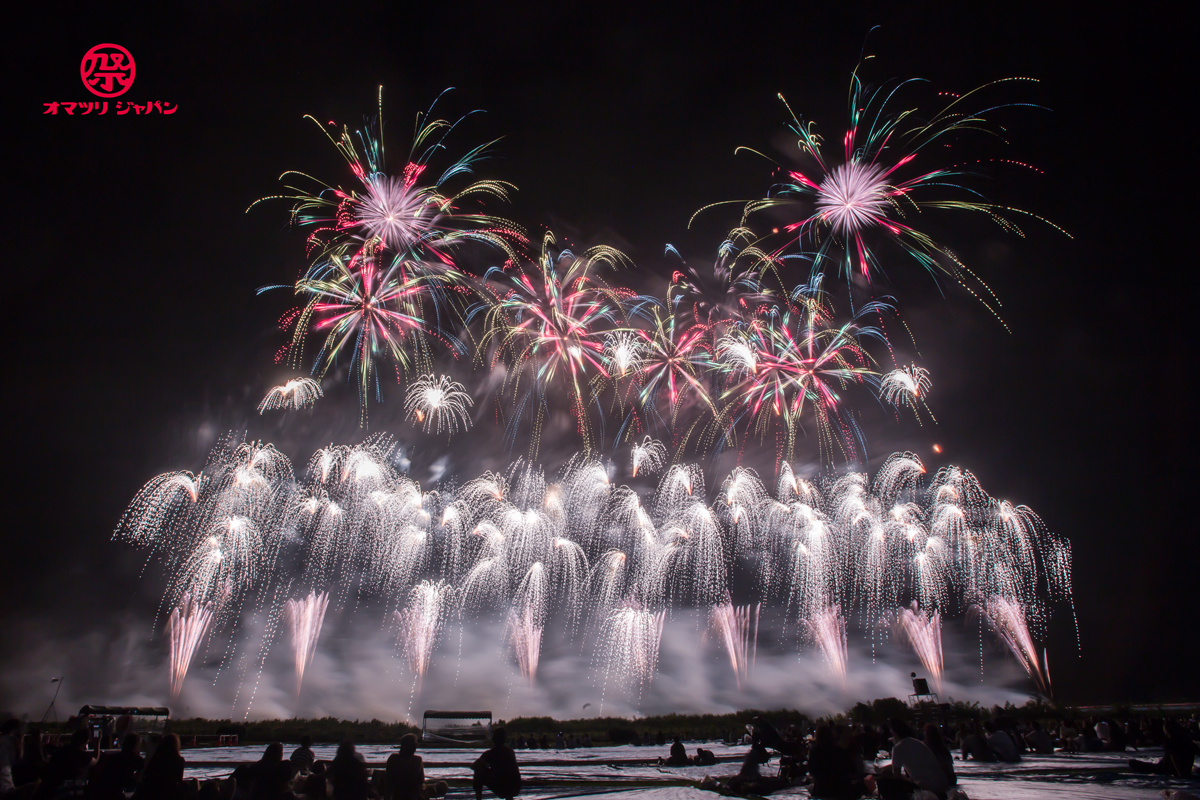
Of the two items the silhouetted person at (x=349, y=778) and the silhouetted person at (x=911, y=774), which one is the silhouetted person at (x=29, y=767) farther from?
the silhouetted person at (x=911, y=774)

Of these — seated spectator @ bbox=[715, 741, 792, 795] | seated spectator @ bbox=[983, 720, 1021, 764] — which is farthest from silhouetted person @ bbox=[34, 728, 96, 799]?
seated spectator @ bbox=[983, 720, 1021, 764]

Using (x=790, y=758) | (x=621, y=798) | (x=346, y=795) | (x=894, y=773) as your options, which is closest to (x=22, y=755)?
(x=346, y=795)

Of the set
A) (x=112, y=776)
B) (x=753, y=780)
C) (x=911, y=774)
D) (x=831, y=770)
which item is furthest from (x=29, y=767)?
(x=911, y=774)

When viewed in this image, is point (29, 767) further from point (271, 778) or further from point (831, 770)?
point (831, 770)

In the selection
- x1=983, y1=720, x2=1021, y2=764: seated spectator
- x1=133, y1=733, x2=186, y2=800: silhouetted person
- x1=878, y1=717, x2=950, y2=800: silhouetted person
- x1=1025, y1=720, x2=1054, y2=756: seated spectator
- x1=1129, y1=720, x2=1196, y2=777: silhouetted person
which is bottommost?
x1=1025, y1=720, x2=1054, y2=756: seated spectator

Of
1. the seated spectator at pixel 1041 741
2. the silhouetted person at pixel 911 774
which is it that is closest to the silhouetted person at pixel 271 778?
the silhouetted person at pixel 911 774

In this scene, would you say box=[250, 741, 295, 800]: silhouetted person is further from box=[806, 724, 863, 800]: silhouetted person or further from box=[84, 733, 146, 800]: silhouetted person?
box=[806, 724, 863, 800]: silhouetted person
